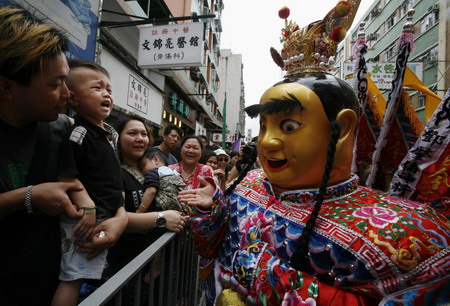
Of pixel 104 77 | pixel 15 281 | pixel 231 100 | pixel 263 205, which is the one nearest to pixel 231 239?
pixel 263 205

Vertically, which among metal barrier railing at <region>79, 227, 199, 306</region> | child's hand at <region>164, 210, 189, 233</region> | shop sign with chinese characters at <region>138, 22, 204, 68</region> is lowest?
metal barrier railing at <region>79, 227, 199, 306</region>

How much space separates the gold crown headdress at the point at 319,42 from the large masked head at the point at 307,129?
7.2 inches

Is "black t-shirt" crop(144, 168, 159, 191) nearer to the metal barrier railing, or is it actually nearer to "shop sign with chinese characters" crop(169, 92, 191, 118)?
the metal barrier railing

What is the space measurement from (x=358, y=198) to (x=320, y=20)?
1.02m

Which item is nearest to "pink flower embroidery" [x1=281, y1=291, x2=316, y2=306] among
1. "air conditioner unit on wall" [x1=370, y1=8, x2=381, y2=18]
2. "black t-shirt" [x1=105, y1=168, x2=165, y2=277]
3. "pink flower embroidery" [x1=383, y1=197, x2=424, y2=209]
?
"pink flower embroidery" [x1=383, y1=197, x2=424, y2=209]

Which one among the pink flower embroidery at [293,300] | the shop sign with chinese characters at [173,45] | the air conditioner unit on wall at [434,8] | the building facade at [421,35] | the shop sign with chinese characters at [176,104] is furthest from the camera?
the air conditioner unit on wall at [434,8]

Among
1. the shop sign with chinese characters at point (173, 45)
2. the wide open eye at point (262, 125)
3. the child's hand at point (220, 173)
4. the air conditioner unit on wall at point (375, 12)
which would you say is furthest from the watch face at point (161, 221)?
the air conditioner unit on wall at point (375, 12)

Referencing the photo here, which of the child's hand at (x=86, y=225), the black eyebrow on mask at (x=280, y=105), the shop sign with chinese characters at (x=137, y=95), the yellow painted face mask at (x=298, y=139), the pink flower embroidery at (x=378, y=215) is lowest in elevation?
the child's hand at (x=86, y=225)

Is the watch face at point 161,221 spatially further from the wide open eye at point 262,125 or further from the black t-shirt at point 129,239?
the wide open eye at point 262,125

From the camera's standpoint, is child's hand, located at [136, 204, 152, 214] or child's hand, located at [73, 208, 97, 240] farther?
child's hand, located at [136, 204, 152, 214]

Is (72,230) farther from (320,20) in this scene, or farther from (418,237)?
(320,20)

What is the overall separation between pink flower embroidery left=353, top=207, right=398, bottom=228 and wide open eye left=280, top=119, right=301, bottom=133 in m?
0.47

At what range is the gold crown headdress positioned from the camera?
1500 mm

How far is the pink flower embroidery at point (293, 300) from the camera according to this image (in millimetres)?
1027
